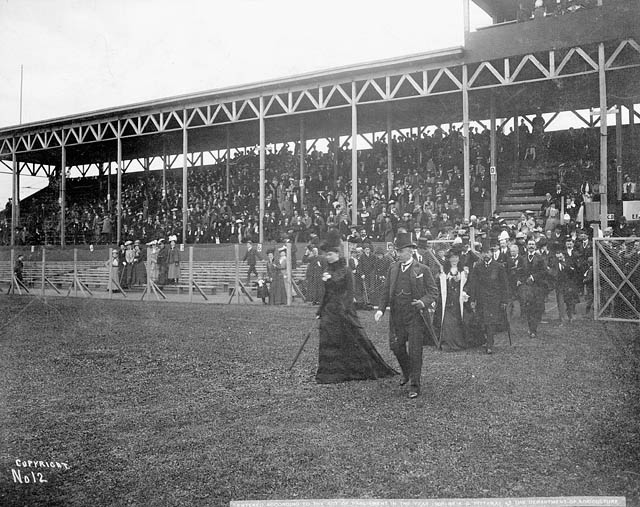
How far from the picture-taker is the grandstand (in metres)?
18.5

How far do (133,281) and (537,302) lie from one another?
1674 cm

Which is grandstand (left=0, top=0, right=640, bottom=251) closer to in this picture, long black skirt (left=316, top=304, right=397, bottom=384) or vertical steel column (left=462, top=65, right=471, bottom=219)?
vertical steel column (left=462, top=65, right=471, bottom=219)

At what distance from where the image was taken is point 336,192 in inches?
981

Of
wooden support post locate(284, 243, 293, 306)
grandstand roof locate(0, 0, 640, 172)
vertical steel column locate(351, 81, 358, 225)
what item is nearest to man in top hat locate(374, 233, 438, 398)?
wooden support post locate(284, 243, 293, 306)

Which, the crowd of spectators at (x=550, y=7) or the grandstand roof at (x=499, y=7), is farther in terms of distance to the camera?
the grandstand roof at (x=499, y=7)

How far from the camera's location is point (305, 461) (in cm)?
481

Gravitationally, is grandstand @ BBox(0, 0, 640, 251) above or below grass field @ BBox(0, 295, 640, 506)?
above

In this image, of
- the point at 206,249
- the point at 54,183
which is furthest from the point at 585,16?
the point at 54,183

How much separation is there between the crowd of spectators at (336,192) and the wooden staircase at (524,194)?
0.36 metres

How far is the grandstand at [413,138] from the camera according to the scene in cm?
1848

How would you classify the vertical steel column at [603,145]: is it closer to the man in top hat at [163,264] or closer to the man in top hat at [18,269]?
the man in top hat at [163,264]

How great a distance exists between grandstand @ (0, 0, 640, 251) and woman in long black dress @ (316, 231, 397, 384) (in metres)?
10.4

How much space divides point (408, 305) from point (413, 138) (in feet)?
68.1

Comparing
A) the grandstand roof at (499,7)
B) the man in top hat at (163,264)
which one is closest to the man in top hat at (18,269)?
the man in top hat at (163,264)
